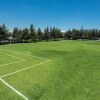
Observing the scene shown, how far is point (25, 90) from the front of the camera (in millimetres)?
11547

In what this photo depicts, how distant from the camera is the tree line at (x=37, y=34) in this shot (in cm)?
8111

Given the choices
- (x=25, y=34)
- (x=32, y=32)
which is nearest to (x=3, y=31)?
(x=25, y=34)

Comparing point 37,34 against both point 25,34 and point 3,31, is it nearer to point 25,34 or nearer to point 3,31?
point 25,34

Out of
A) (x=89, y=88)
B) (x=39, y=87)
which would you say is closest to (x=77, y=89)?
(x=89, y=88)

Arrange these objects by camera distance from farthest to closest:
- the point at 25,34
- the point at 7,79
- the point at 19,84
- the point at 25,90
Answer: the point at 25,34 → the point at 7,79 → the point at 19,84 → the point at 25,90

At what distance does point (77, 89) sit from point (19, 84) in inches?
174

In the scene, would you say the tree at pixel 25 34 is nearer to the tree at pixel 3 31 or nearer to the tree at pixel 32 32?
the tree at pixel 32 32

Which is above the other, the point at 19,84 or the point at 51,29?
the point at 51,29

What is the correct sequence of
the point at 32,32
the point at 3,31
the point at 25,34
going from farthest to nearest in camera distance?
the point at 32,32
the point at 25,34
the point at 3,31

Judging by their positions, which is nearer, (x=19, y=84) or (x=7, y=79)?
(x=19, y=84)

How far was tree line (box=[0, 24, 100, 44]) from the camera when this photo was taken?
81.1 m

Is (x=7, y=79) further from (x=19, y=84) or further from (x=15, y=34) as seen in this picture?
(x=15, y=34)

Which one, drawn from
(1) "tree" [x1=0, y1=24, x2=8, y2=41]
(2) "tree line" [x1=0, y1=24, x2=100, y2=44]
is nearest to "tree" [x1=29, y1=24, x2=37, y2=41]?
(2) "tree line" [x1=0, y1=24, x2=100, y2=44]

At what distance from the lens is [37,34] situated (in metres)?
101
